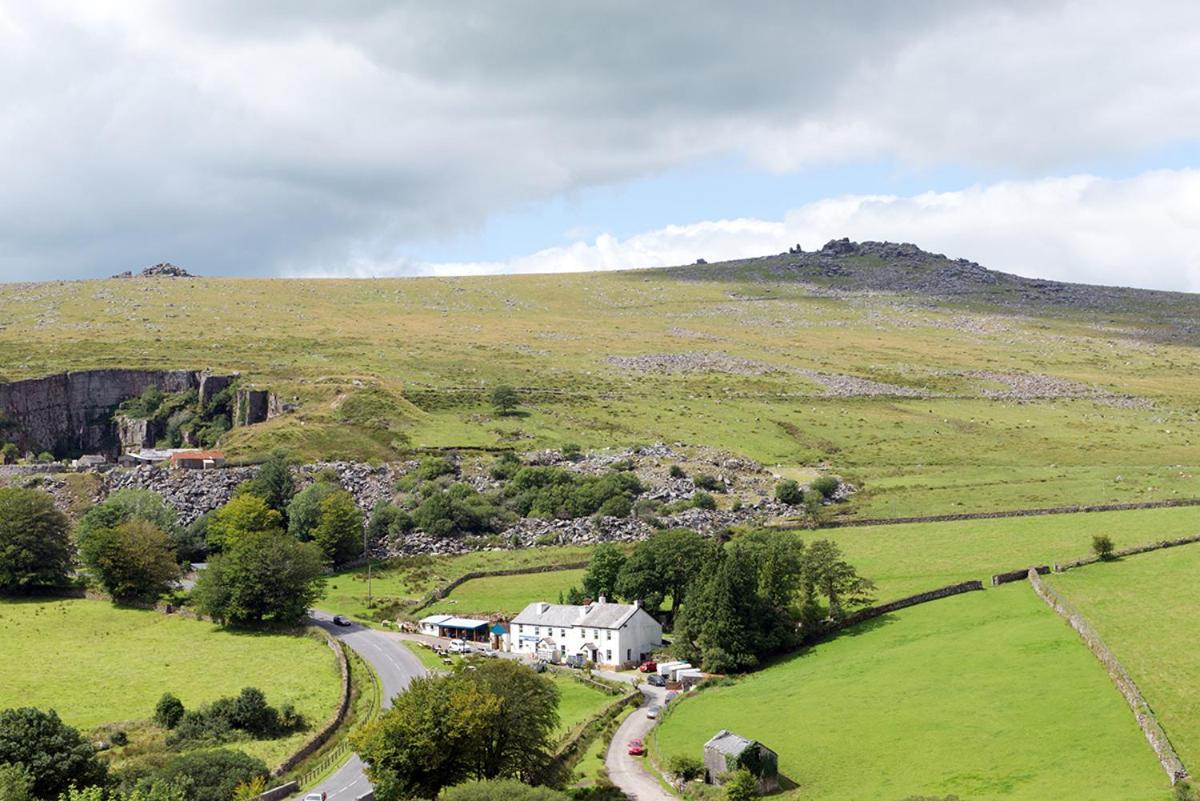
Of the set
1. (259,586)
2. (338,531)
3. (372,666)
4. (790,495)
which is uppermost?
(790,495)

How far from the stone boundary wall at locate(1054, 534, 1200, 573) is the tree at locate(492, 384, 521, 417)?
3024 inches

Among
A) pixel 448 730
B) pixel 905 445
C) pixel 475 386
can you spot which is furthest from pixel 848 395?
pixel 448 730

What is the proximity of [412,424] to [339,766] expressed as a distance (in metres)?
81.2

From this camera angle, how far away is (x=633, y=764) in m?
52.1

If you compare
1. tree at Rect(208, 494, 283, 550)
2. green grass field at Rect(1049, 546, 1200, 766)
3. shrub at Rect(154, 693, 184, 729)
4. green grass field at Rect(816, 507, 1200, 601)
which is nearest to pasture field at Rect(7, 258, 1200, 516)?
green grass field at Rect(816, 507, 1200, 601)

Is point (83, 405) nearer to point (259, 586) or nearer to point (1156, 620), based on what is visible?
point (259, 586)

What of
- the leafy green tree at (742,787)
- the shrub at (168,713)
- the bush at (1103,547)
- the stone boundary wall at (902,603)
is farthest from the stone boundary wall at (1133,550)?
the shrub at (168,713)

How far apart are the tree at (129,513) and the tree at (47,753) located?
5113 cm

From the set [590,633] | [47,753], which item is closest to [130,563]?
[590,633]

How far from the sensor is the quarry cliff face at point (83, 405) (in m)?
137

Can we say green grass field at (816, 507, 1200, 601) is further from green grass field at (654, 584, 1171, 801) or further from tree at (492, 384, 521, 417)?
tree at (492, 384, 521, 417)

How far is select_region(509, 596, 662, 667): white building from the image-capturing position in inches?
2881

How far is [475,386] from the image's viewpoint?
516ft

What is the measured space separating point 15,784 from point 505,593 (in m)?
46.0
